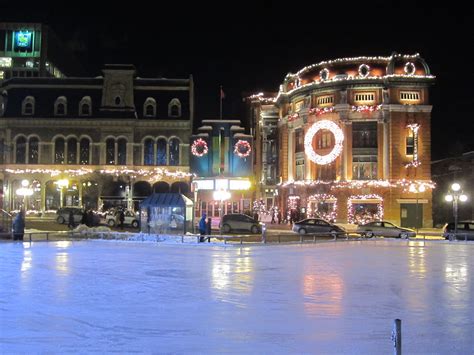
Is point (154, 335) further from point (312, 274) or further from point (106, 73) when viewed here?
point (106, 73)

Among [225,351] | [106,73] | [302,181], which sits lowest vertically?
[225,351]

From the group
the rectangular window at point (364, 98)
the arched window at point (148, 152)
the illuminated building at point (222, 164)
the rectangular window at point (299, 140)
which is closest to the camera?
the rectangular window at point (364, 98)

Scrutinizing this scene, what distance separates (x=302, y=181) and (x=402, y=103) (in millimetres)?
11822

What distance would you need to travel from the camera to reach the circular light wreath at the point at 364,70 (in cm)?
5169

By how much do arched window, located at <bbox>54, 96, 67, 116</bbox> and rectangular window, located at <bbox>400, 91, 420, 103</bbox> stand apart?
35.0m

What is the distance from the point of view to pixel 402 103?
5134 centimetres

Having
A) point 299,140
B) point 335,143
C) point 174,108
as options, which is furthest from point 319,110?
point 174,108

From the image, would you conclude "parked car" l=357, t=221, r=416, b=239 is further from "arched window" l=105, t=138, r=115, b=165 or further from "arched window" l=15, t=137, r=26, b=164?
"arched window" l=15, t=137, r=26, b=164

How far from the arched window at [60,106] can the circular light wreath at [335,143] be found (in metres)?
26.3

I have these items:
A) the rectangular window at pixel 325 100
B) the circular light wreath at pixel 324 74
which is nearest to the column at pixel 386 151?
the rectangular window at pixel 325 100

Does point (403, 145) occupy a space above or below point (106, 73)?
below

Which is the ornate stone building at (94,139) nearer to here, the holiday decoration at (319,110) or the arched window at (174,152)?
the arched window at (174,152)

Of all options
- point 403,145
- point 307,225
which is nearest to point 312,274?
point 307,225

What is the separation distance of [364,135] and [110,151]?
26864 mm
